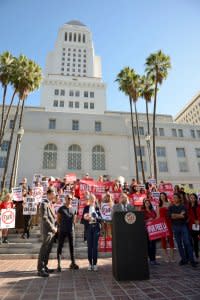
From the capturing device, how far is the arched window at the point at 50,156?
34.5 m

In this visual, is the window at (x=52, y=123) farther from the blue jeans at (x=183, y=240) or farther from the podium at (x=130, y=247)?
the podium at (x=130, y=247)

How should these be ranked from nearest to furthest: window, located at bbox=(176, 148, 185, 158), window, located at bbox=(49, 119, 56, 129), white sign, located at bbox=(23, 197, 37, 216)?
white sign, located at bbox=(23, 197, 37, 216), window, located at bbox=(49, 119, 56, 129), window, located at bbox=(176, 148, 185, 158)

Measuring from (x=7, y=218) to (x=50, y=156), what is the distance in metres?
27.1

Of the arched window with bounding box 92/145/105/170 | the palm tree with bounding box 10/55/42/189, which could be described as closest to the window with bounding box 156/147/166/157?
the arched window with bounding box 92/145/105/170

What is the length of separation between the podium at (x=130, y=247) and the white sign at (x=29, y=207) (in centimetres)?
568

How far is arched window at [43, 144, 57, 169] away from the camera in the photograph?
113ft

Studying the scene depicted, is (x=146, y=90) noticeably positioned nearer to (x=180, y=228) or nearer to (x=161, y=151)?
(x=161, y=151)

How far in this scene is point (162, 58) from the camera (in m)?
25.0

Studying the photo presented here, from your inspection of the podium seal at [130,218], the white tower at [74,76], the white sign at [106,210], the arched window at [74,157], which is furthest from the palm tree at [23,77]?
the white tower at [74,76]

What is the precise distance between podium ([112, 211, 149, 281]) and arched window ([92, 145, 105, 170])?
30.8 m

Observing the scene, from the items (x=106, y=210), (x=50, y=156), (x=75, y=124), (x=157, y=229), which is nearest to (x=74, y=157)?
(x=50, y=156)

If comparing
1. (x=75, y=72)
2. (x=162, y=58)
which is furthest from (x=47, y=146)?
(x=75, y=72)

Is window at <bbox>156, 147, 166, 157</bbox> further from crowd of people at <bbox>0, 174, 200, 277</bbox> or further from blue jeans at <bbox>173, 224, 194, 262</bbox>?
blue jeans at <bbox>173, 224, 194, 262</bbox>

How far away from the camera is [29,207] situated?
9250 millimetres
